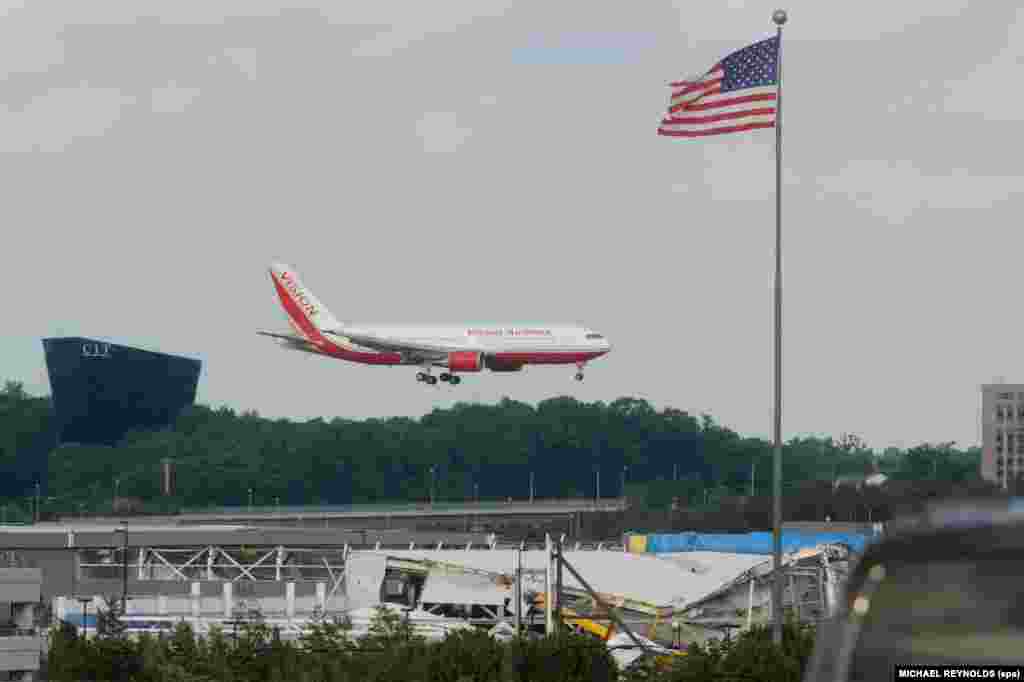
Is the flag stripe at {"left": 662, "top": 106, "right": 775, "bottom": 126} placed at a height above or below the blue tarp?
above

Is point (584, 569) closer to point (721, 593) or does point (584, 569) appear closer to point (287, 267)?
point (721, 593)

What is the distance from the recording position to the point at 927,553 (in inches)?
227

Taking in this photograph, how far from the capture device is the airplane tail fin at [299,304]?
6959 inches

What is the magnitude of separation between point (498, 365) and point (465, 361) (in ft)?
13.3

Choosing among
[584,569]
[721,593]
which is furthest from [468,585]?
[721,593]

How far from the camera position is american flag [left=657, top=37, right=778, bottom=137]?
5056cm

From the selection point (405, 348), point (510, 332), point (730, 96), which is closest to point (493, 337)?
point (510, 332)

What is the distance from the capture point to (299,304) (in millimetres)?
180375

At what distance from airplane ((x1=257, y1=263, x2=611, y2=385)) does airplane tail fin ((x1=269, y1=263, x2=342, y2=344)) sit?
181 inches

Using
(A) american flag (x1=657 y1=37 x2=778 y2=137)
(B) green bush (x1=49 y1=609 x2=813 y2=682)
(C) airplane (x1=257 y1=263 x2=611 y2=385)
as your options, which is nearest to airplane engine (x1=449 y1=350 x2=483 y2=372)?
(C) airplane (x1=257 y1=263 x2=611 y2=385)

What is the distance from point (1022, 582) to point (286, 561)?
438ft

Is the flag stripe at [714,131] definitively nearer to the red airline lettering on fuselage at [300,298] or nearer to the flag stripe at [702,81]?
the flag stripe at [702,81]

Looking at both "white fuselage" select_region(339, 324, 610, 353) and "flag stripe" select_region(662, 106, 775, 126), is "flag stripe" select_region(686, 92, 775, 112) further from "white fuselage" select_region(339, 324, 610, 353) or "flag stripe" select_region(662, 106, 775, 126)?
"white fuselage" select_region(339, 324, 610, 353)

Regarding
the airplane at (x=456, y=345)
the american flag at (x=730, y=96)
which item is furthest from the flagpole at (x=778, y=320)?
the airplane at (x=456, y=345)
